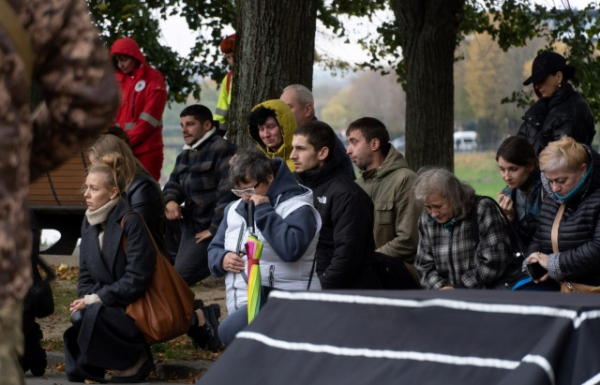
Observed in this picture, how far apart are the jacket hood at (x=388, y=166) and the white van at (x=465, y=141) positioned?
63.1 metres

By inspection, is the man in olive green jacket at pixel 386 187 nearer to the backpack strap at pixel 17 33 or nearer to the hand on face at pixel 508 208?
the hand on face at pixel 508 208

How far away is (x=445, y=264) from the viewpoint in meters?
6.45

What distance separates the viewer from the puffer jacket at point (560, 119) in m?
7.88

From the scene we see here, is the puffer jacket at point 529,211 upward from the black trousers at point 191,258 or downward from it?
upward

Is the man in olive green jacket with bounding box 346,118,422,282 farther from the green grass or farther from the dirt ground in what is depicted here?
the green grass

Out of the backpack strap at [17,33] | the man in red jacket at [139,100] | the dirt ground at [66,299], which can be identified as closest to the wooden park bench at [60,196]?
the dirt ground at [66,299]

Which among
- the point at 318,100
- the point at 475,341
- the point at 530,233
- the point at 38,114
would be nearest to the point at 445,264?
the point at 530,233

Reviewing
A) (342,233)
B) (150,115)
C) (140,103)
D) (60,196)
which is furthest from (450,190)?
(60,196)

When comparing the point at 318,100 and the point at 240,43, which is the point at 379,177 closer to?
A: the point at 240,43

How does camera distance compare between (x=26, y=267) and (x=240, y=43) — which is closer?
(x=26, y=267)

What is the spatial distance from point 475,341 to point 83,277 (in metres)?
5.04

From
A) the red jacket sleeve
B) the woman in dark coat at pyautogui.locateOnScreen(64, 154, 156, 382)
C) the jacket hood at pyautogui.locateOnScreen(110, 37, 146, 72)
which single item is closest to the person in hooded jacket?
the woman in dark coat at pyautogui.locateOnScreen(64, 154, 156, 382)

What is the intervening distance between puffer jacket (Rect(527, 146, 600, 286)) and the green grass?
117ft

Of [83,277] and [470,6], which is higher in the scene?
[470,6]
